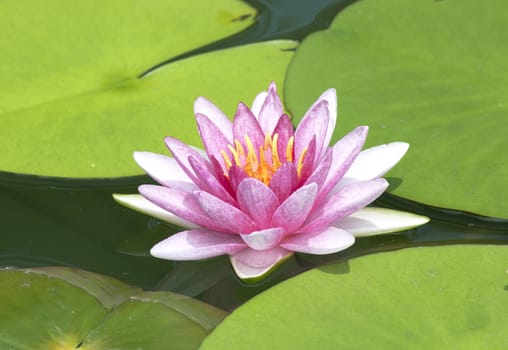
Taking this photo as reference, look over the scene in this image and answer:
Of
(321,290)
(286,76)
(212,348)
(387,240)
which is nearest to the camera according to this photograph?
(212,348)

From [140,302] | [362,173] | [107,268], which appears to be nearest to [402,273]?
[362,173]

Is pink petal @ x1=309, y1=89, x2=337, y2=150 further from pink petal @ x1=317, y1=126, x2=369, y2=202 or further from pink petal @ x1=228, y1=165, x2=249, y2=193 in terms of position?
pink petal @ x1=228, y1=165, x2=249, y2=193

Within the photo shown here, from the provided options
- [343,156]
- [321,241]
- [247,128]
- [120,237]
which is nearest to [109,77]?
[120,237]

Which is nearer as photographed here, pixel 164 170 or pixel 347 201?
pixel 347 201

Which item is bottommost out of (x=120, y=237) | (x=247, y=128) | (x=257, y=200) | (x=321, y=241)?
(x=120, y=237)

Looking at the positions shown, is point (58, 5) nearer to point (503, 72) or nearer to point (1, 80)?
point (1, 80)

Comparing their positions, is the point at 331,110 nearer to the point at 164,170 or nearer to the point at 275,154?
the point at 275,154
